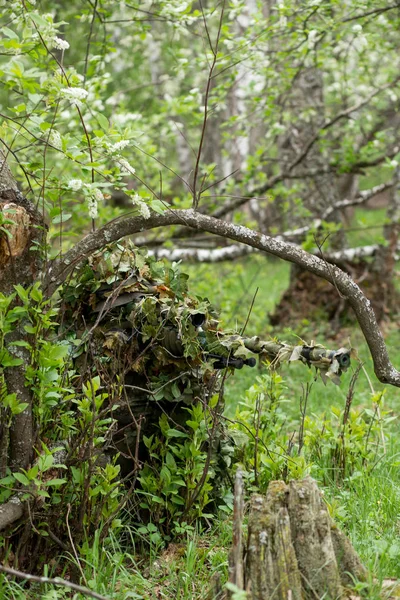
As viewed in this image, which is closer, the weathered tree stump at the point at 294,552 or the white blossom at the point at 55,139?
the weathered tree stump at the point at 294,552

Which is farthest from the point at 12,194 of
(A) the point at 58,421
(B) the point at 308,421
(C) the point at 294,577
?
(B) the point at 308,421

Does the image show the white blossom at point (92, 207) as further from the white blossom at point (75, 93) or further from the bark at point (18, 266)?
the white blossom at point (75, 93)

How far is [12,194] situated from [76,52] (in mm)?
15806

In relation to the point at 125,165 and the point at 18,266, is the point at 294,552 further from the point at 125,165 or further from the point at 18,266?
the point at 125,165

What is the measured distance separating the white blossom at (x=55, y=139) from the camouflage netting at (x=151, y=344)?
82cm

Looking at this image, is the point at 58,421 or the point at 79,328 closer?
the point at 58,421

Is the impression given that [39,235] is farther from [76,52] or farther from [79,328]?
[76,52]

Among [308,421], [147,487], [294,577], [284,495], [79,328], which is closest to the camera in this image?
[294,577]

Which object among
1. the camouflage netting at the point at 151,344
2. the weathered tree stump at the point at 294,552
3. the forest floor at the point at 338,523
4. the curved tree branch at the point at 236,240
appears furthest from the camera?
the camouflage netting at the point at 151,344

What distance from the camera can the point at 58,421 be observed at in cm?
339

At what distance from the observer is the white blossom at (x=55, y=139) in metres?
3.03

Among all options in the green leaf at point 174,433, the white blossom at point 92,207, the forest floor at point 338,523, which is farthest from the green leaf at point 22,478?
the white blossom at point 92,207

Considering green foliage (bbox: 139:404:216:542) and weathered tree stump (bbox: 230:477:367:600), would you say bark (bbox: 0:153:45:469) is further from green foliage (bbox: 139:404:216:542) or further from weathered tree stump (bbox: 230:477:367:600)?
weathered tree stump (bbox: 230:477:367:600)

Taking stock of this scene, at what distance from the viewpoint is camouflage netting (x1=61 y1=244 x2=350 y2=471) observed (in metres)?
3.64
